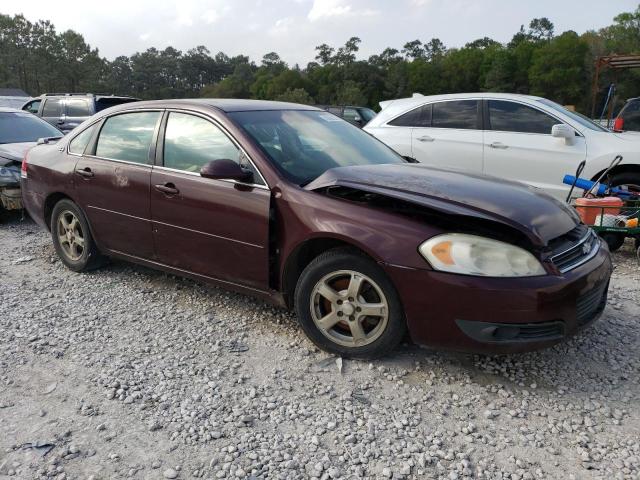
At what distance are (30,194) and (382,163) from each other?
356cm

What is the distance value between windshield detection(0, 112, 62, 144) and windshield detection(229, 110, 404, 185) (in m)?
5.60

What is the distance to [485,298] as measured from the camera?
2.66 meters

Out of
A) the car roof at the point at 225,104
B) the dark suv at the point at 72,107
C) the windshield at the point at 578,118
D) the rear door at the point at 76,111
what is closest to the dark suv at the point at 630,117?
the windshield at the point at 578,118

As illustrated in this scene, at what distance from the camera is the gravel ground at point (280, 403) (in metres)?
2.30

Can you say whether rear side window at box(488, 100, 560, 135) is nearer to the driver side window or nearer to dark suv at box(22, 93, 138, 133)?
the driver side window

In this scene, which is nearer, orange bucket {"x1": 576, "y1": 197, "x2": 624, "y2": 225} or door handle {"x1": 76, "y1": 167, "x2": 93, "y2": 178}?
door handle {"x1": 76, "y1": 167, "x2": 93, "y2": 178}

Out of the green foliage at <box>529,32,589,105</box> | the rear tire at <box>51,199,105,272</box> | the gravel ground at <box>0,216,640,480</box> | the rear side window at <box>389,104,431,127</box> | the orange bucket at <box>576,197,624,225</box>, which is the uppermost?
the green foliage at <box>529,32,589,105</box>

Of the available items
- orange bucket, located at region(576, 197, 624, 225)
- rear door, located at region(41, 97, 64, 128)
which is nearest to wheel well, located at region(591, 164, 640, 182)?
orange bucket, located at region(576, 197, 624, 225)

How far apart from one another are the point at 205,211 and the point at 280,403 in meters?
1.47

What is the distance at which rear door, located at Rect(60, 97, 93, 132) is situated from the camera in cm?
1316

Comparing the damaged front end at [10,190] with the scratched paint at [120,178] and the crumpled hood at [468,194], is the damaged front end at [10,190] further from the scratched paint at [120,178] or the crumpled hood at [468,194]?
the crumpled hood at [468,194]

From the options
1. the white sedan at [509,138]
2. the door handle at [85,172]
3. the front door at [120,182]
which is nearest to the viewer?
the front door at [120,182]

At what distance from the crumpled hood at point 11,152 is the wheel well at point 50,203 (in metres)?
2.44

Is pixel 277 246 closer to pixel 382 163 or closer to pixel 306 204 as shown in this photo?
pixel 306 204
